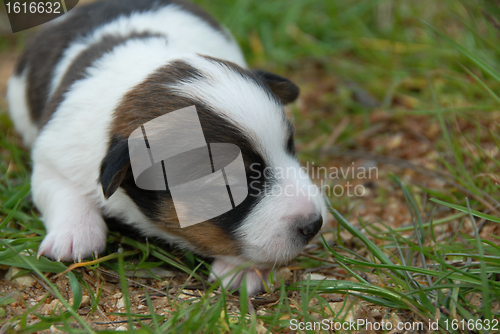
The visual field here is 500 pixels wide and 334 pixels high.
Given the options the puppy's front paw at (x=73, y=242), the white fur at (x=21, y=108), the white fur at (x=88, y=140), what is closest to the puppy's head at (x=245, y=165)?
the white fur at (x=88, y=140)

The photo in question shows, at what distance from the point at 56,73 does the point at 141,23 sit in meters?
0.83

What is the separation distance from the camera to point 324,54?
240 inches

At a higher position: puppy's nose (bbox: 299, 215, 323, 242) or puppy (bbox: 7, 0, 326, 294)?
puppy (bbox: 7, 0, 326, 294)

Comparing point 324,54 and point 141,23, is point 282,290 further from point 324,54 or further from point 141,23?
point 324,54

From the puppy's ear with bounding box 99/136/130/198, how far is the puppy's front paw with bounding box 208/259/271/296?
0.80 metres

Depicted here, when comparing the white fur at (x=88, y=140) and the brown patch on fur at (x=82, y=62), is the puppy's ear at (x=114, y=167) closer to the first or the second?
the white fur at (x=88, y=140)

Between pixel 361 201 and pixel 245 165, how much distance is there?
1.76 metres

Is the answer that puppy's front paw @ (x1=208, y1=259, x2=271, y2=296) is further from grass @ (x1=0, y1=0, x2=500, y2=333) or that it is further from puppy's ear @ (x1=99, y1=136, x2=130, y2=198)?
puppy's ear @ (x1=99, y1=136, x2=130, y2=198)

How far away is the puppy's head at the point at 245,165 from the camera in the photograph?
99.1 inches

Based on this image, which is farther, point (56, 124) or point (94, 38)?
point (94, 38)

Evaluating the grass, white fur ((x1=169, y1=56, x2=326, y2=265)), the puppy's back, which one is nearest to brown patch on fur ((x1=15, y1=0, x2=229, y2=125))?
the puppy's back

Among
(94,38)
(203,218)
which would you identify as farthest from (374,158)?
(94,38)

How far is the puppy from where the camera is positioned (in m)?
2.54

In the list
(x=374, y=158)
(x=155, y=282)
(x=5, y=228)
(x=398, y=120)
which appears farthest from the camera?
(x=398, y=120)
